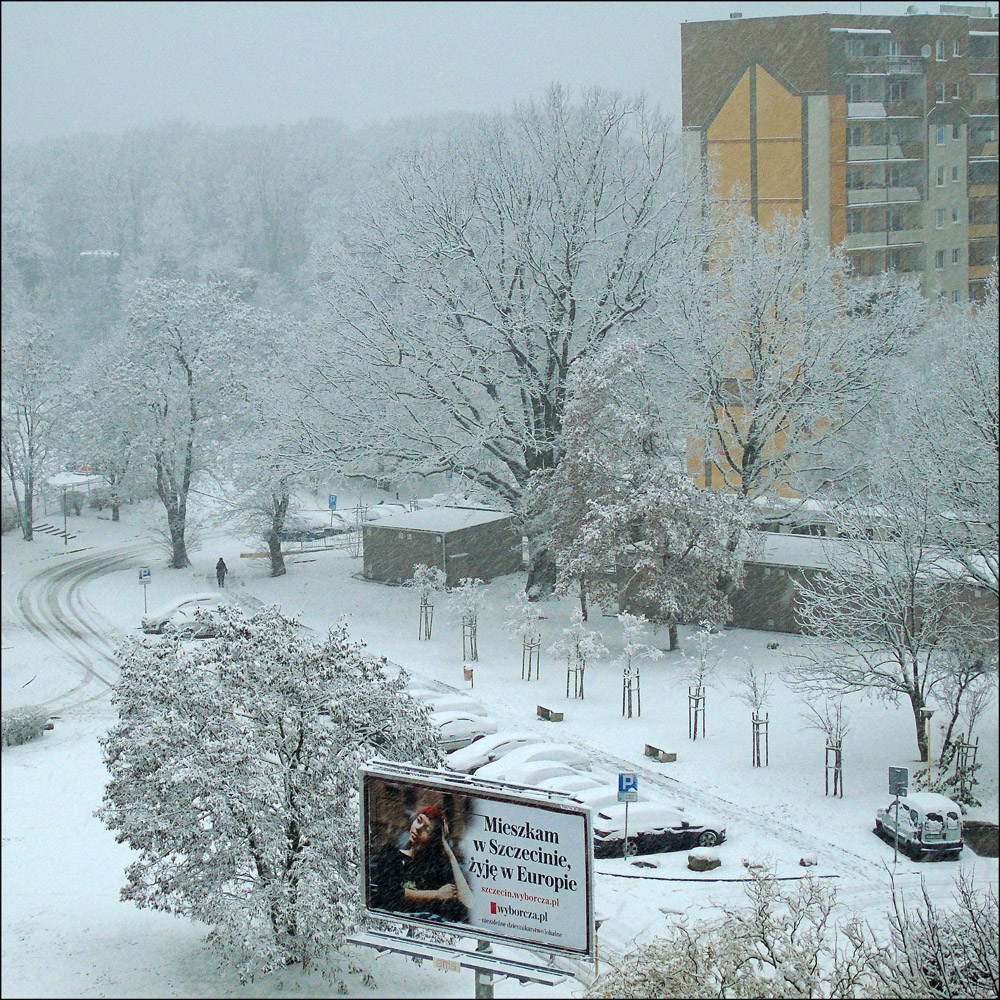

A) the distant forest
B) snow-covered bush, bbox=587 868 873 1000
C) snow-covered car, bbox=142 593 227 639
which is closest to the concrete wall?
snow-covered car, bbox=142 593 227 639

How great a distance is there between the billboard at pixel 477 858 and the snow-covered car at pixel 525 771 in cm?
164

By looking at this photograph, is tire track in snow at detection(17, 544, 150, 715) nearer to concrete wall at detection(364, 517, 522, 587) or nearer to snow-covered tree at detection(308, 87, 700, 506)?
concrete wall at detection(364, 517, 522, 587)

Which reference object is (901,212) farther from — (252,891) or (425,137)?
(252,891)

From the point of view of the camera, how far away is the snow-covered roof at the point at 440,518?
9406mm

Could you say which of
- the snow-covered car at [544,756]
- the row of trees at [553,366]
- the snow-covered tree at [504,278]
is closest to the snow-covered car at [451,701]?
the snow-covered car at [544,756]

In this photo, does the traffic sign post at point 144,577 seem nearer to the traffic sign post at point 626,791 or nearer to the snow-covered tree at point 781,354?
the traffic sign post at point 626,791

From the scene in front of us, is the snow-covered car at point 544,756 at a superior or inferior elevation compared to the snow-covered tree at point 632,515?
inferior

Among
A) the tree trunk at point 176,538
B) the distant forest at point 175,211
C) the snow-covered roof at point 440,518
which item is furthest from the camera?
the distant forest at point 175,211

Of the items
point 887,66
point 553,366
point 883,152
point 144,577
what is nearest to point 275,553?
point 144,577

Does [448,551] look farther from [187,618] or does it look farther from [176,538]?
[187,618]

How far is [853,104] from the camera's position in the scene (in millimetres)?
8375

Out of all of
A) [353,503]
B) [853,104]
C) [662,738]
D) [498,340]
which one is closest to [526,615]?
[662,738]

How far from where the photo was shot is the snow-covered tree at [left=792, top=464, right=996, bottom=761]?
244 inches

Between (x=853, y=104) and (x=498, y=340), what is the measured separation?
4.02 metres
